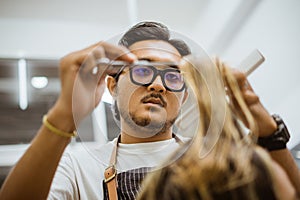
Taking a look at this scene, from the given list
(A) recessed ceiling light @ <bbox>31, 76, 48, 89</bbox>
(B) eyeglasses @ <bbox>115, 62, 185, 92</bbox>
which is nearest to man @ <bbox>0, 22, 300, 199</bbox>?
(B) eyeglasses @ <bbox>115, 62, 185, 92</bbox>

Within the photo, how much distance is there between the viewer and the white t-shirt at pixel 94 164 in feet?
1.62

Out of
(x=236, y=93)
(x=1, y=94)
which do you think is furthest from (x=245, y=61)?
(x=1, y=94)

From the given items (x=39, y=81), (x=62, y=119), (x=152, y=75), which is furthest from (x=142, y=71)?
(x=39, y=81)

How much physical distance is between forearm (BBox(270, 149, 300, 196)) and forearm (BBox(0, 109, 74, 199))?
227 millimetres

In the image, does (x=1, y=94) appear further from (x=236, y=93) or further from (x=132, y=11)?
(x=236, y=93)

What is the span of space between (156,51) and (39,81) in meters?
0.39

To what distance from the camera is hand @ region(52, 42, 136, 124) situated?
42 centimetres

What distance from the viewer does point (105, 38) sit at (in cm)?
86

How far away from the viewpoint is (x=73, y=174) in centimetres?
58

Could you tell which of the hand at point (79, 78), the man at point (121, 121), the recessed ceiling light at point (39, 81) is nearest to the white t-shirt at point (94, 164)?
the man at point (121, 121)

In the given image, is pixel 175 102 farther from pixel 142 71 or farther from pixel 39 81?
pixel 39 81

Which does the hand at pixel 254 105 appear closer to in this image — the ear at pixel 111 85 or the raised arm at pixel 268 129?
the raised arm at pixel 268 129

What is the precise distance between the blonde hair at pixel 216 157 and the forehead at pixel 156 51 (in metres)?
0.04

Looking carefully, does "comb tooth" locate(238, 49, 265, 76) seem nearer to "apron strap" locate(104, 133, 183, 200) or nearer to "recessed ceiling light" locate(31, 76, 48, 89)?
"apron strap" locate(104, 133, 183, 200)
